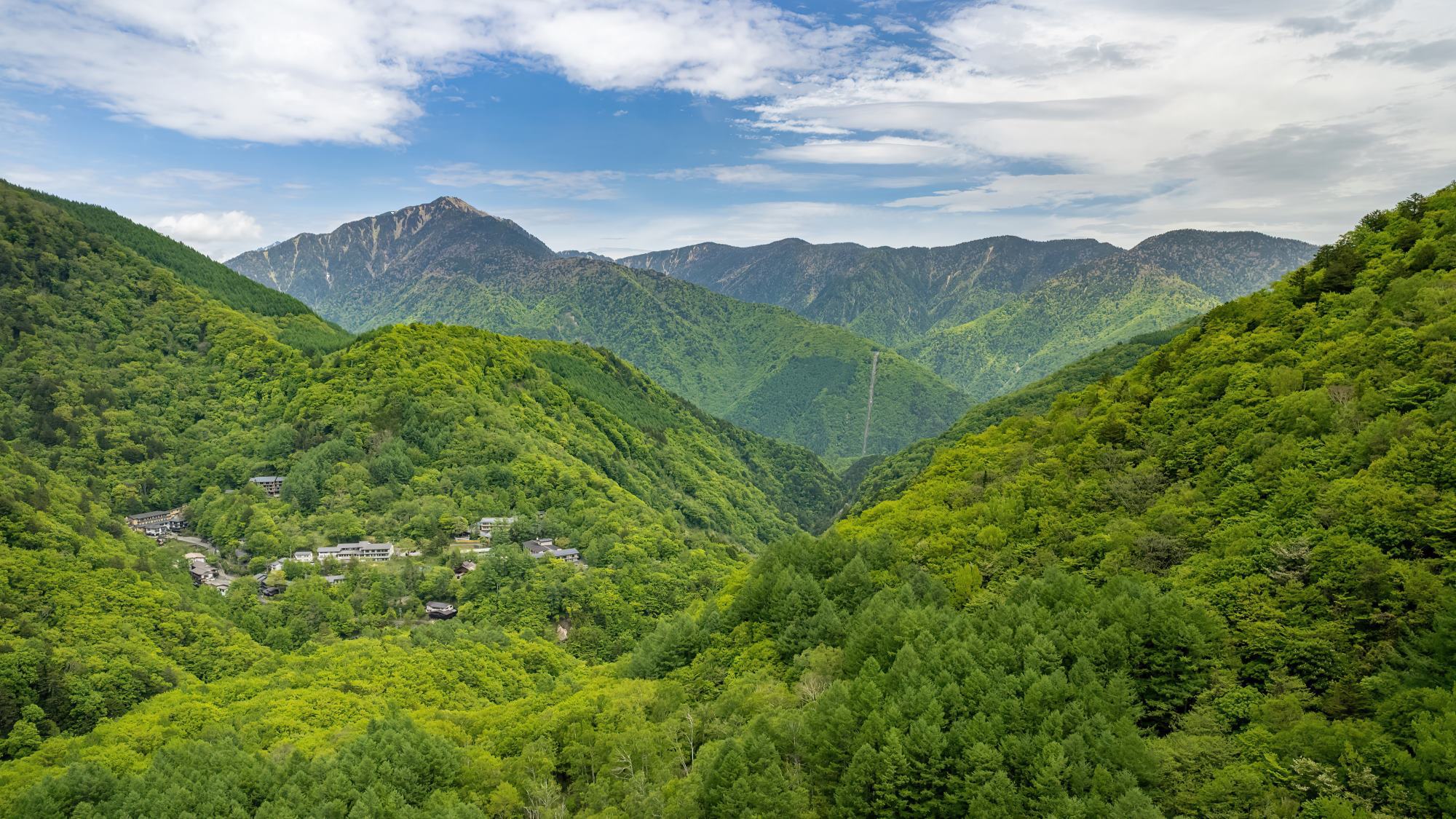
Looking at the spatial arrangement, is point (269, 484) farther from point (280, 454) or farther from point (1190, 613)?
point (1190, 613)

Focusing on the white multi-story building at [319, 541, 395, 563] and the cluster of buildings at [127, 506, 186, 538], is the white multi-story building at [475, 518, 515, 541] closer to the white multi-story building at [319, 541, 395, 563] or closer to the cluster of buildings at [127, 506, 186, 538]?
the white multi-story building at [319, 541, 395, 563]

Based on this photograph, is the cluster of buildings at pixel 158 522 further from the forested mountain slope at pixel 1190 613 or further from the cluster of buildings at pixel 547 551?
the forested mountain slope at pixel 1190 613

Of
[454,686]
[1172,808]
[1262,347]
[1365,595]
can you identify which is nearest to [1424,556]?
[1365,595]

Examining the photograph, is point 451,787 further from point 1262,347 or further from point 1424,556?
point 1262,347

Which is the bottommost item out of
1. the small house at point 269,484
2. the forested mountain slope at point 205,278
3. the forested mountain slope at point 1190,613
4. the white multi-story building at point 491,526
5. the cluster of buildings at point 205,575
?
the cluster of buildings at point 205,575

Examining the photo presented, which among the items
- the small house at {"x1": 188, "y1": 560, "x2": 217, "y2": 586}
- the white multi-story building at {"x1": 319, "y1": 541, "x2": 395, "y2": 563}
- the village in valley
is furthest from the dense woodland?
the white multi-story building at {"x1": 319, "y1": 541, "x2": 395, "y2": 563}

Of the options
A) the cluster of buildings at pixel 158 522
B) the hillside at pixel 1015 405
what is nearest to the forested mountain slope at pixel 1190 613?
the hillside at pixel 1015 405

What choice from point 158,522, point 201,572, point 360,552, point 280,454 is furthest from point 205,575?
point 280,454
